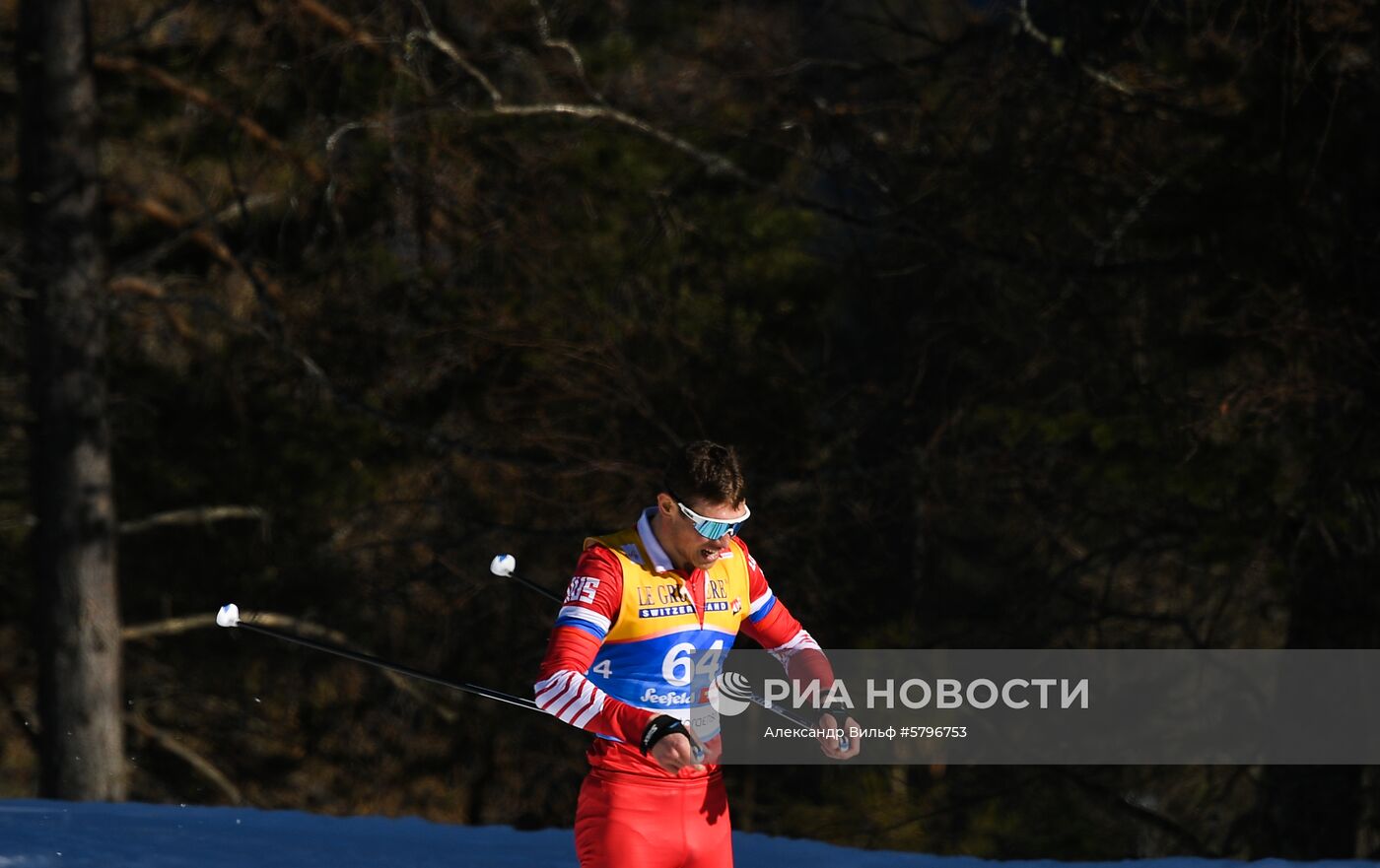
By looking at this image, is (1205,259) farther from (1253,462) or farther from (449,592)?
(449,592)

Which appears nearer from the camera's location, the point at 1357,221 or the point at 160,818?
the point at 160,818

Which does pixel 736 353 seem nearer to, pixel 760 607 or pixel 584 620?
pixel 760 607

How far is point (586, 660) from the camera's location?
4258 millimetres

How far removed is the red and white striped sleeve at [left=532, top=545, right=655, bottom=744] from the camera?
165 inches

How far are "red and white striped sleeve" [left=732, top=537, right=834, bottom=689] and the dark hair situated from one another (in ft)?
1.47

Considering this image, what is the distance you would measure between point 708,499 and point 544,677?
0.62m

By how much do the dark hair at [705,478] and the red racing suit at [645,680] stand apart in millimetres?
183

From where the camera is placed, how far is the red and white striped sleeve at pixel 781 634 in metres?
4.85

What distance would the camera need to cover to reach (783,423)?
1218 cm

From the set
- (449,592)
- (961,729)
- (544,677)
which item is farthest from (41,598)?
(544,677)

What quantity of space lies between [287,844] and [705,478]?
3.04 m

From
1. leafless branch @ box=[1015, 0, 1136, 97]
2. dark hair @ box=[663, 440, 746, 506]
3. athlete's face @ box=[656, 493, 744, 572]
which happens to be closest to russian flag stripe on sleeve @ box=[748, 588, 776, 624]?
athlete's face @ box=[656, 493, 744, 572]

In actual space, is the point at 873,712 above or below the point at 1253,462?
below

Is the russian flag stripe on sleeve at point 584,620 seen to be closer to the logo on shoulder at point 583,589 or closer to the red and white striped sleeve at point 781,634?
the logo on shoulder at point 583,589
